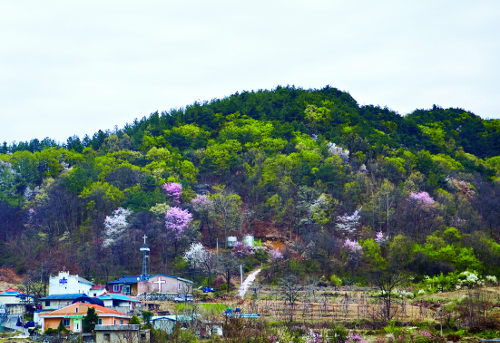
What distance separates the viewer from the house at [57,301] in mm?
43719

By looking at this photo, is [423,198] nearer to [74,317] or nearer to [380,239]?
[380,239]

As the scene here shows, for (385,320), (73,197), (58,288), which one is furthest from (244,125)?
(385,320)

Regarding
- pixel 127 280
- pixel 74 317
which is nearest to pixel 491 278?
pixel 127 280

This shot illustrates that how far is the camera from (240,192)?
234 feet

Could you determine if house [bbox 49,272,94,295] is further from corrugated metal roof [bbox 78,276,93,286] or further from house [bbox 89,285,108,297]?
house [bbox 89,285,108,297]

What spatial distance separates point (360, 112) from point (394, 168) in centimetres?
2337

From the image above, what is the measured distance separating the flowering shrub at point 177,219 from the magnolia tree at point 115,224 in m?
3.70

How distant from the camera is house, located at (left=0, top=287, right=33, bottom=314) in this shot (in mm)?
44688

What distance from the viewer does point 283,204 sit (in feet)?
216

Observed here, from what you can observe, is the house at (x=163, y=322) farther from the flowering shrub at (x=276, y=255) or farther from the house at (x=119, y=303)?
the flowering shrub at (x=276, y=255)

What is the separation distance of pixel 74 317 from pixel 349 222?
103 ft

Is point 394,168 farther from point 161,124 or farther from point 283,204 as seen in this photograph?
point 161,124

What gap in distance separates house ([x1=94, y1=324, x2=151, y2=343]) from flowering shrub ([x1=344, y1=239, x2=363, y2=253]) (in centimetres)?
2396

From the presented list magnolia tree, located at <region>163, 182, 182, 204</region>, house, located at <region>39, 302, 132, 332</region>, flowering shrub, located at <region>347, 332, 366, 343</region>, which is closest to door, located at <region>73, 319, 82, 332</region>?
house, located at <region>39, 302, 132, 332</region>
